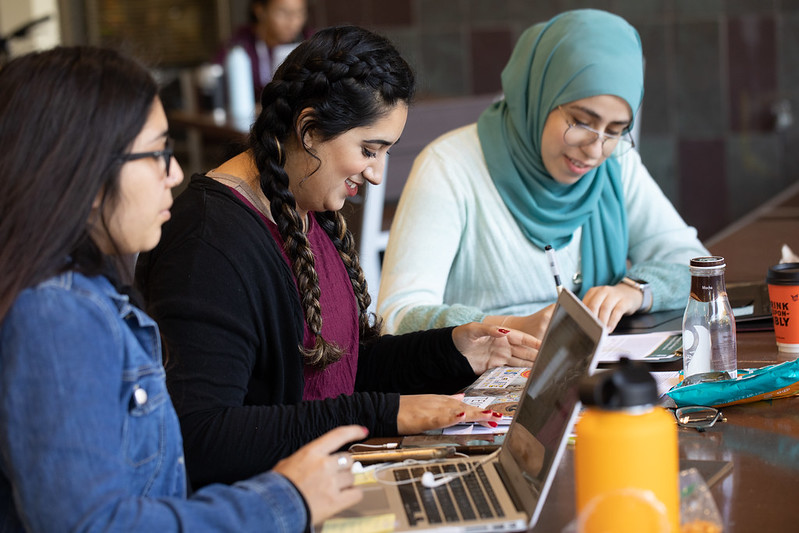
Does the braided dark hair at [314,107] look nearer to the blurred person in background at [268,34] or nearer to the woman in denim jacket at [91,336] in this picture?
the woman in denim jacket at [91,336]

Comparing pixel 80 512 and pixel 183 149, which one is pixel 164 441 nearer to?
pixel 80 512

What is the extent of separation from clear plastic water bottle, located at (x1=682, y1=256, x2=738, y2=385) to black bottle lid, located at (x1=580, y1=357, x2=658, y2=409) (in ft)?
2.21

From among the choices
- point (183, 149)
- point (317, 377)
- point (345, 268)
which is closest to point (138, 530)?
point (317, 377)

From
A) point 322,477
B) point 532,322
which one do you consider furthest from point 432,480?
point 532,322

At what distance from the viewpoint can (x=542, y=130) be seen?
205 centimetres

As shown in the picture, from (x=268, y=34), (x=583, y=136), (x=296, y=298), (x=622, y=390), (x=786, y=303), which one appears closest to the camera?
(x=622, y=390)

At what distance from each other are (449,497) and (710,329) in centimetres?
60

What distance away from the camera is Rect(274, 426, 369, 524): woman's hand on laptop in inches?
37.9

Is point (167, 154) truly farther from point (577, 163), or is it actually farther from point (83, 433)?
point (577, 163)

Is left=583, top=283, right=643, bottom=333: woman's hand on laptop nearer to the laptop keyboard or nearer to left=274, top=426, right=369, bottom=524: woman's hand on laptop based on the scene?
the laptop keyboard

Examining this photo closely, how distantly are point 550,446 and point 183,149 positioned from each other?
5739 millimetres

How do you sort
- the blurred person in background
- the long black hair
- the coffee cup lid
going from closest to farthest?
the long black hair, the coffee cup lid, the blurred person in background

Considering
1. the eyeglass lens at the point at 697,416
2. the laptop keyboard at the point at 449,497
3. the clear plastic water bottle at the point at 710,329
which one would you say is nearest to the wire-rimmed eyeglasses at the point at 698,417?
the eyeglass lens at the point at 697,416

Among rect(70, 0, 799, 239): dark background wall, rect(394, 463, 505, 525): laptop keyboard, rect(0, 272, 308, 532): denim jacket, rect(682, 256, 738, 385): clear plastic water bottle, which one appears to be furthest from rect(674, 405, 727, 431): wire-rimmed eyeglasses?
rect(70, 0, 799, 239): dark background wall
